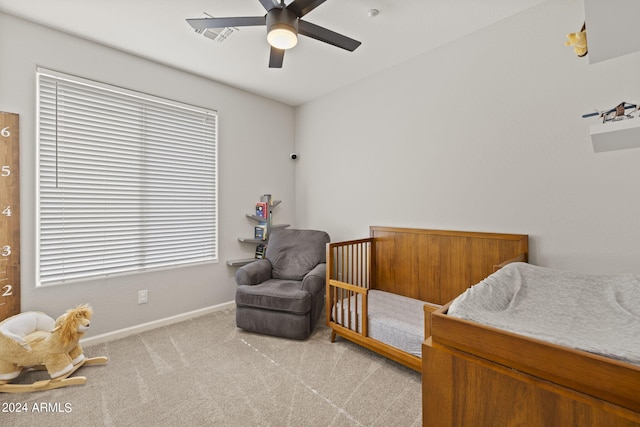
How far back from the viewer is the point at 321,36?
186cm

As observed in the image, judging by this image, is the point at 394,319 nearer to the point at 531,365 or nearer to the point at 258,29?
the point at 531,365

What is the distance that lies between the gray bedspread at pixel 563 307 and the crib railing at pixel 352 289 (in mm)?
953

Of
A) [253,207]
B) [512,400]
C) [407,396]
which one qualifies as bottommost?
[407,396]

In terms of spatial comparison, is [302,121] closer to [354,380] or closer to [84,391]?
[354,380]

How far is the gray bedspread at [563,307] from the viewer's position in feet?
2.59

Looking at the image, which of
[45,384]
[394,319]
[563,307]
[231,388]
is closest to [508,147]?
[563,307]

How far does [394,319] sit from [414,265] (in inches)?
27.1

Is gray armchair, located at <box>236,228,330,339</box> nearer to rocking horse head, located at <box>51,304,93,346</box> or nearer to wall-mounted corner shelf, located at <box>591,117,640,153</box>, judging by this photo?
rocking horse head, located at <box>51,304,93,346</box>

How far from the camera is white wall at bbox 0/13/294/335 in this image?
2.12 meters

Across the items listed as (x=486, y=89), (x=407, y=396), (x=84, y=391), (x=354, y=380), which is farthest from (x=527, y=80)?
(x=84, y=391)

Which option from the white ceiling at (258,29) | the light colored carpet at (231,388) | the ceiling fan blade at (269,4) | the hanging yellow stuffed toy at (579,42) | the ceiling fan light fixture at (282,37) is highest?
the white ceiling at (258,29)

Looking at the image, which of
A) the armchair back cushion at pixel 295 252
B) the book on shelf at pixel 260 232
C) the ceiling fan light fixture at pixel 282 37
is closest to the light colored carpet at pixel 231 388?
the armchair back cushion at pixel 295 252

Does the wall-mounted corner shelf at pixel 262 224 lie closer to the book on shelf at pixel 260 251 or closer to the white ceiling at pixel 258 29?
the book on shelf at pixel 260 251

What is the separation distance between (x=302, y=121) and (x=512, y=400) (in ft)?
12.2
